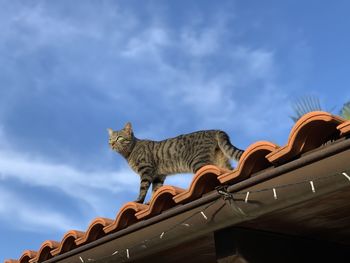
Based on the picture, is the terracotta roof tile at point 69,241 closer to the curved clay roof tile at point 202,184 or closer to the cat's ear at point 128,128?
the curved clay roof tile at point 202,184

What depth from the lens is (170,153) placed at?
8133mm

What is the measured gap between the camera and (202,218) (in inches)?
147

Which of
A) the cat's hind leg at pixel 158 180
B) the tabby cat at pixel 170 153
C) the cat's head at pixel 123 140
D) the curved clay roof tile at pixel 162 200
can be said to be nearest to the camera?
the curved clay roof tile at pixel 162 200

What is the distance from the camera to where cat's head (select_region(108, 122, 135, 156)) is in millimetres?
9281

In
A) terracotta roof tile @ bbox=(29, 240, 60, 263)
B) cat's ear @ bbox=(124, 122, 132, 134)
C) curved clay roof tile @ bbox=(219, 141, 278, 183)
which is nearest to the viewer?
curved clay roof tile @ bbox=(219, 141, 278, 183)

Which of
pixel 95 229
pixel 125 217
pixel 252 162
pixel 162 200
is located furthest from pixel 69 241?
pixel 252 162

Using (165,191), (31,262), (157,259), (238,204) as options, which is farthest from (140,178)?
(238,204)

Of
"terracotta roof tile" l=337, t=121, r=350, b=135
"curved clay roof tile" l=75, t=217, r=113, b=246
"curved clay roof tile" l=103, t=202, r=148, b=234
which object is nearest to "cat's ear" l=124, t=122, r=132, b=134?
"curved clay roof tile" l=75, t=217, r=113, b=246

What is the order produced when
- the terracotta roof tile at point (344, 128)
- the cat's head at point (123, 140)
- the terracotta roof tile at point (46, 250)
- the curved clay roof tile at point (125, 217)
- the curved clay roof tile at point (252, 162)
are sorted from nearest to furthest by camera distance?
the terracotta roof tile at point (344, 128) → the curved clay roof tile at point (252, 162) → the curved clay roof tile at point (125, 217) → the terracotta roof tile at point (46, 250) → the cat's head at point (123, 140)

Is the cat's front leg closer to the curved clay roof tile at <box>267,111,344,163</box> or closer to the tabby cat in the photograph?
the tabby cat

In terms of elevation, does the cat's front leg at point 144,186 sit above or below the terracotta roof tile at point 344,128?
above

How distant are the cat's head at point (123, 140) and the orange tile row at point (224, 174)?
3824 mm

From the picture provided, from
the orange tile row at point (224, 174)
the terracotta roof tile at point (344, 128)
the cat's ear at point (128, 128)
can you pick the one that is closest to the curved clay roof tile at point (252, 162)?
the orange tile row at point (224, 174)

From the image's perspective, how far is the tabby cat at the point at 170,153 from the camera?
735 centimetres
